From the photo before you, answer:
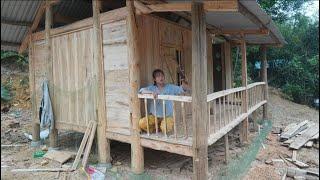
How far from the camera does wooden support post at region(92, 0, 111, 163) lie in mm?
7211

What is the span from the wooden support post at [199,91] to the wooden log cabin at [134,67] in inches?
0.7

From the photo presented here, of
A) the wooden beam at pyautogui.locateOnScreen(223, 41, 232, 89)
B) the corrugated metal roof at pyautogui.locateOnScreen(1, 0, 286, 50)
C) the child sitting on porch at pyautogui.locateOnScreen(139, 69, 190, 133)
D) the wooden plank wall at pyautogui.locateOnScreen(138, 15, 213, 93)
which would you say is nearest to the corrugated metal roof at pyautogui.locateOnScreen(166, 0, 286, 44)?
the corrugated metal roof at pyautogui.locateOnScreen(1, 0, 286, 50)

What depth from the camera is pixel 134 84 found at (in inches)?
257

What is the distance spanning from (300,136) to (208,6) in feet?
23.7

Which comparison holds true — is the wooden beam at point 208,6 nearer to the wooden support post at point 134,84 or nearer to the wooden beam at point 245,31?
the wooden support post at point 134,84

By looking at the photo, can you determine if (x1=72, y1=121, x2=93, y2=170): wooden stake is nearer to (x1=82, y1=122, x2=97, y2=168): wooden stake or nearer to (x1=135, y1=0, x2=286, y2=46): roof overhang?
(x1=82, y1=122, x2=97, y2=168): wooden stake

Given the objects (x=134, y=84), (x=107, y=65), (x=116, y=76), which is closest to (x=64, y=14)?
(x=107, y=65)

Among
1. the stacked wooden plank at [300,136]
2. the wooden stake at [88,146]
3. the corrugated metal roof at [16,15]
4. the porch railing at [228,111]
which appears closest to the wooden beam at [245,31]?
the porch railing at [228,111]

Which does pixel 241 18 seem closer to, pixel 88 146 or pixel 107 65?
pixel 107 65

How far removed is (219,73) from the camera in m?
13.1

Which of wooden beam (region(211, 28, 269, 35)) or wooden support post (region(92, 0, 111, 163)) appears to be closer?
wooden support post (region(92, 0, 111, 163))

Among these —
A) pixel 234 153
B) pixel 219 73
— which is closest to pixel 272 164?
pixel 234 153

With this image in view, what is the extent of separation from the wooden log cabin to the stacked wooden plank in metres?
2.13

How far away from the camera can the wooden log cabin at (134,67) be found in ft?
18.6
